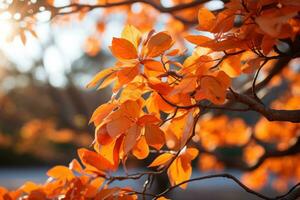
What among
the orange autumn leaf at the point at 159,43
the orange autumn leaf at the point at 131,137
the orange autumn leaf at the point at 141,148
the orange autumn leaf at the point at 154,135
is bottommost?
the orange autumn leaf at the point at 141,148

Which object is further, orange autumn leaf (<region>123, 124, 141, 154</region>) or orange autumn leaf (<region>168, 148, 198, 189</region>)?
orange autumn leaf (<region>168, 148, 198, 189</region>)

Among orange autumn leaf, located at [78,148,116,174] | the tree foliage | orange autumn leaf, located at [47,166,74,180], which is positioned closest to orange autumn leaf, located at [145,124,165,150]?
the tree foliage

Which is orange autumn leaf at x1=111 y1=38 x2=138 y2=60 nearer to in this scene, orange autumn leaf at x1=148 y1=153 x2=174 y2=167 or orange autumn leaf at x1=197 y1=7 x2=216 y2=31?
orange autumn leaf at x1=197 y1=7 x2=216 y2=31

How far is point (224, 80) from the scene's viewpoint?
772 millimetres

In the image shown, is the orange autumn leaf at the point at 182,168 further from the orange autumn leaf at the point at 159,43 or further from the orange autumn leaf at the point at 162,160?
the orange autumn leaf at the point at 159,43

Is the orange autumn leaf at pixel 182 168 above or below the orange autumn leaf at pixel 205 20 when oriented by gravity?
below

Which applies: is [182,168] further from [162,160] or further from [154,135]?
[154,135]

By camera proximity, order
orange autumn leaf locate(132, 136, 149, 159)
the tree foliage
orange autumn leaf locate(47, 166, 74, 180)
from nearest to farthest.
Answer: the tree foliage, orange autumn leaf locate(132, 136, 149, 159), orange autumn leaf locate(47, 166, 74, 180)

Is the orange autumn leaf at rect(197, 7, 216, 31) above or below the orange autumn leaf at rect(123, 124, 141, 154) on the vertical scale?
above

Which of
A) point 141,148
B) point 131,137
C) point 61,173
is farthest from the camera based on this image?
point 61,173

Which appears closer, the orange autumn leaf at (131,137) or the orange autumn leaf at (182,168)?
the orange autumn leaf at (131,137)

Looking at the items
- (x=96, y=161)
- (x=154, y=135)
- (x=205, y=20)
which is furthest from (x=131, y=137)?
(x=205, y=20)

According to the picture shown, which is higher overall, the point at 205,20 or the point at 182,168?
the point at 205,20

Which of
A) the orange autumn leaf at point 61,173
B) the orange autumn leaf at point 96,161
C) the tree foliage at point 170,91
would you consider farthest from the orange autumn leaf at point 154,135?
the orange autumn leaf at point 61,173
